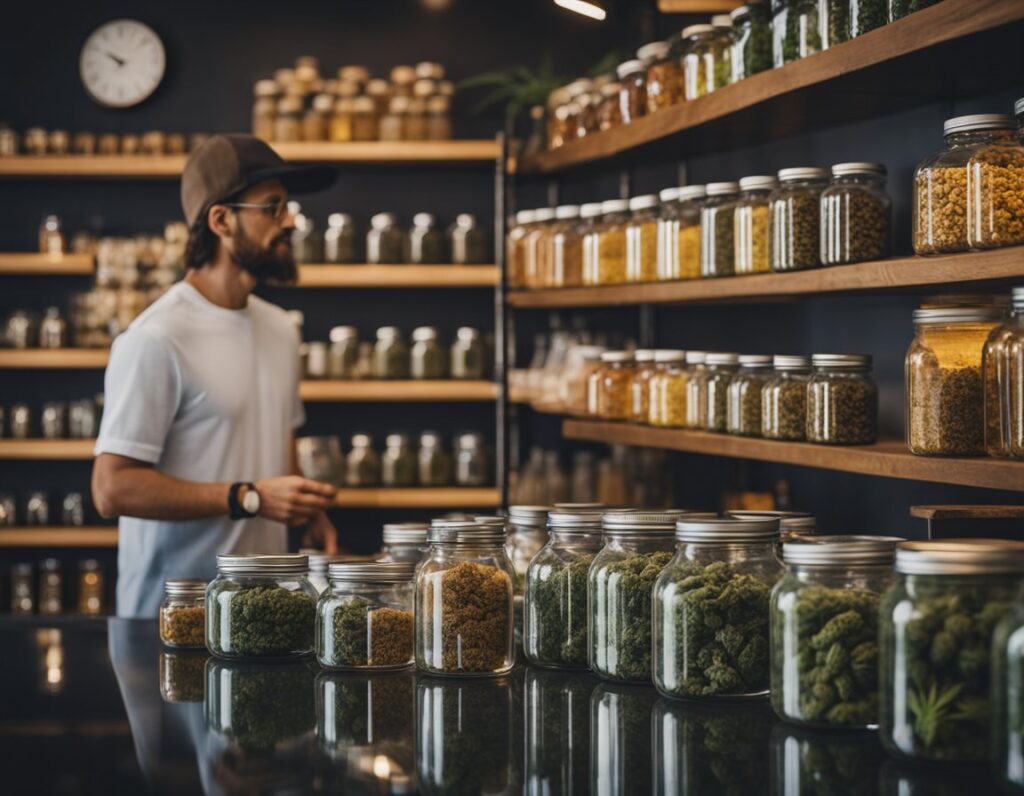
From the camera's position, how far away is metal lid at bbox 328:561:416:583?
1.81 meters

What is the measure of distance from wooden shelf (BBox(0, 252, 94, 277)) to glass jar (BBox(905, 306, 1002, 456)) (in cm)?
329

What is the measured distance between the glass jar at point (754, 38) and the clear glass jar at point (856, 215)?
36 centimetres

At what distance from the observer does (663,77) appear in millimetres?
3014

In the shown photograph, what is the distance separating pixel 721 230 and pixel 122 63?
2.93 meters

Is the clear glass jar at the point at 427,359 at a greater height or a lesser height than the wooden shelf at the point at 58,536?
greater

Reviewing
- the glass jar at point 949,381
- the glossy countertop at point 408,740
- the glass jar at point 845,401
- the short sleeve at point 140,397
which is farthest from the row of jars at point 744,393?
the short sleeve at point 140,397

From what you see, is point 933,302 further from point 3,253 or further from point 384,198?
point 3,253

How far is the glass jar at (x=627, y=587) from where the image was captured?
1.69m

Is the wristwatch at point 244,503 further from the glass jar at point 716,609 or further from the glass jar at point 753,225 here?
the glass jar at point 716,609

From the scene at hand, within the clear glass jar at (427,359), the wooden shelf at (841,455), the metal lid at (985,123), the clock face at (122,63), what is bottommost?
the wooden shelf at (841,455)

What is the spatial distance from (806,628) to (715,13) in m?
2.46

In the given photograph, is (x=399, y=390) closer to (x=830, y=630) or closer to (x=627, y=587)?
(x=627, y=587)

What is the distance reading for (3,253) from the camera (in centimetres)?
476

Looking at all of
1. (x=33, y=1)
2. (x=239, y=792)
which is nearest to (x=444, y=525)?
(x=239, y=792)
